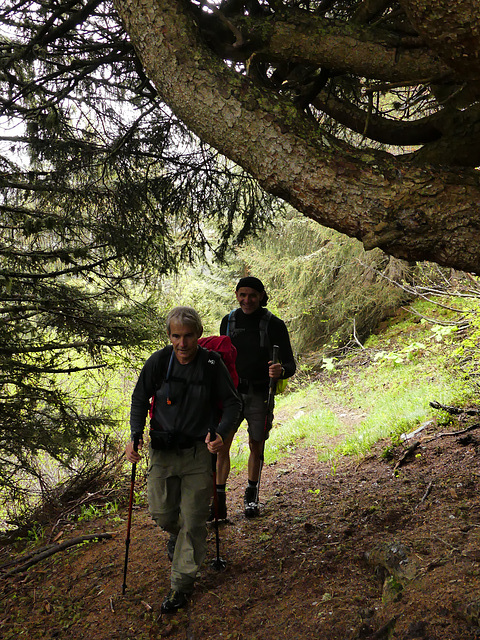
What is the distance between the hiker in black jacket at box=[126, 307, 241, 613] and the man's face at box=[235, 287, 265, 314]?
1.23m

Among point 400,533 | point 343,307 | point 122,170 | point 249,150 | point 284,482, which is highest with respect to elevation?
point 122,170

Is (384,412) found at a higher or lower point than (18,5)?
lower

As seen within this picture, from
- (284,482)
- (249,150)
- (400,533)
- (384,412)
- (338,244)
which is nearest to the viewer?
(249,150)

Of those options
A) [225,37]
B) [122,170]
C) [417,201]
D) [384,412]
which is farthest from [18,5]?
[384,412]

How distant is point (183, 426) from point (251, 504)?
6.38ft

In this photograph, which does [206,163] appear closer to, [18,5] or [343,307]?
[18,5]

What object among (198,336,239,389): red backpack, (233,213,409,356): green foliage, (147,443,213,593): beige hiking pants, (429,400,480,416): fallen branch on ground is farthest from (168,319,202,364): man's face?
(233,213,409,356): green foliage

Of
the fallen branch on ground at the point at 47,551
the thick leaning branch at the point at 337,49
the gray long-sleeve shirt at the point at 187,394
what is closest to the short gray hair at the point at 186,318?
the gray long-sleeve shirt at the point at 187,394

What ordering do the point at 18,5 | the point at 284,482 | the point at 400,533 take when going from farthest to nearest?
1. the point at 284,482
2. the point at 18,5
3. the point at 400,533

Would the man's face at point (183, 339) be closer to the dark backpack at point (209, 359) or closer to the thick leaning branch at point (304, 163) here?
the dark backpack at point (209, 359)

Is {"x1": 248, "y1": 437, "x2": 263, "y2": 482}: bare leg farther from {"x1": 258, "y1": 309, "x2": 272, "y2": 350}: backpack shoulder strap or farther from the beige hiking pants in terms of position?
the beige hiking pants

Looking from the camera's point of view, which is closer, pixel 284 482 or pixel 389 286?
pixel 284 482

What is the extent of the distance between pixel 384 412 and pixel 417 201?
240 inches

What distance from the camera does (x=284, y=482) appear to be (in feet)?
20.7
